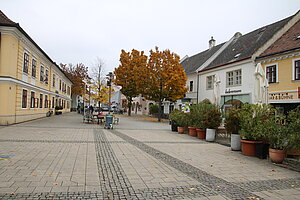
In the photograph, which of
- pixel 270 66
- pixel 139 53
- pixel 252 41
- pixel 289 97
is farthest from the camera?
pixel 139 53

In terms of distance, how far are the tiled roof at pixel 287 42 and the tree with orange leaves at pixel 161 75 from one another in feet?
28.1

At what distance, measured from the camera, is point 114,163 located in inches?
229

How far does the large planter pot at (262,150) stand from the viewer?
23.0ft

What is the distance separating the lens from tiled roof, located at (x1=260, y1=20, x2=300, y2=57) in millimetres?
16663

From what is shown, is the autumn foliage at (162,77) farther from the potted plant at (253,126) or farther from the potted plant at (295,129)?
the potted plant at (295,129)

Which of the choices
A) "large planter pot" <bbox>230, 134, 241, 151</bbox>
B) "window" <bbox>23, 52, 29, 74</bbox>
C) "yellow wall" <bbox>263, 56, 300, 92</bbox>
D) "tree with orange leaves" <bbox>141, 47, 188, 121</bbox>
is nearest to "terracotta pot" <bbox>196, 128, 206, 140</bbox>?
"large planter pot" <bbox>230, 134, 241, 151</bbox>

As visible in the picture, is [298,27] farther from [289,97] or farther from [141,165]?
[141,165]

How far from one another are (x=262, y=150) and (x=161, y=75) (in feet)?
56.2

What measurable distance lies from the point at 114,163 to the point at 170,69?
61.2ft

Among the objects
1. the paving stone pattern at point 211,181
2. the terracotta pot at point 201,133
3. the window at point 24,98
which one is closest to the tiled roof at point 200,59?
the terracotta pot at point 201,133

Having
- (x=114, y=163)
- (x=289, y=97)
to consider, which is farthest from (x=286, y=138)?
(x=289, y=97)

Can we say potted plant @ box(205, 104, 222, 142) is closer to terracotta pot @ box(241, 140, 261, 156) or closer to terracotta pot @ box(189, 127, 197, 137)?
terracotta pot @ box(189, 127, 197, 137)

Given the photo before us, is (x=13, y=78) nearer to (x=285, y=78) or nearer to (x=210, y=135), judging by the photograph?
(x=210, y=135)

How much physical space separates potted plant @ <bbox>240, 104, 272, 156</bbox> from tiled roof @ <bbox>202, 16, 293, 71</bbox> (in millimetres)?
13628
